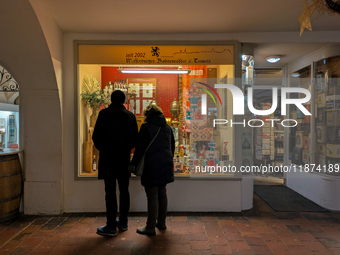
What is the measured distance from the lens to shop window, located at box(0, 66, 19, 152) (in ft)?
13.2

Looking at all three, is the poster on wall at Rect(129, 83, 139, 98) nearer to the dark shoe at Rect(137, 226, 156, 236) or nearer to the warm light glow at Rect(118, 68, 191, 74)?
the warm light glow at Rect(118, 68, 191, 74)

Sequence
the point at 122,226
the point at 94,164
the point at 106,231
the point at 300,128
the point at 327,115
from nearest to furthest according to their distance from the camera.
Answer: the point at 106,231
the point at 122,226
the point at 94,164
the point at 327,115
the point at 300,128

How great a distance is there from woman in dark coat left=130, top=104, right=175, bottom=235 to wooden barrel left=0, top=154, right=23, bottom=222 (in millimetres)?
1942

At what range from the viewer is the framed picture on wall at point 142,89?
450 cm

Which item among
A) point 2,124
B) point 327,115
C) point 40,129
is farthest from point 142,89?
Answer: point 327,115

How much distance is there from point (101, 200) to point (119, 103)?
5.73ft

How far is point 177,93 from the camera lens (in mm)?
4523

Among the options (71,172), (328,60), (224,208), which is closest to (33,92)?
(71,172)

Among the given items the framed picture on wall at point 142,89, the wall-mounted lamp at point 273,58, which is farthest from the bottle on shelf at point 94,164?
the wall-mounted lamp at point 273,58

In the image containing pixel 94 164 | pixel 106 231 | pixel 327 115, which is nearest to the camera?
pixel 106 231

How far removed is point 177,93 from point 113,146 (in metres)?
1.82

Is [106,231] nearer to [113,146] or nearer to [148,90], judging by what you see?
[113,146]

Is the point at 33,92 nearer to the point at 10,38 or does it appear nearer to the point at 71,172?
the point at 10,38

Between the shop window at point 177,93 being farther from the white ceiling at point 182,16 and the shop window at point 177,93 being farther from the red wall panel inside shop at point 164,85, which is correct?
the white ceiling at point 182,16
